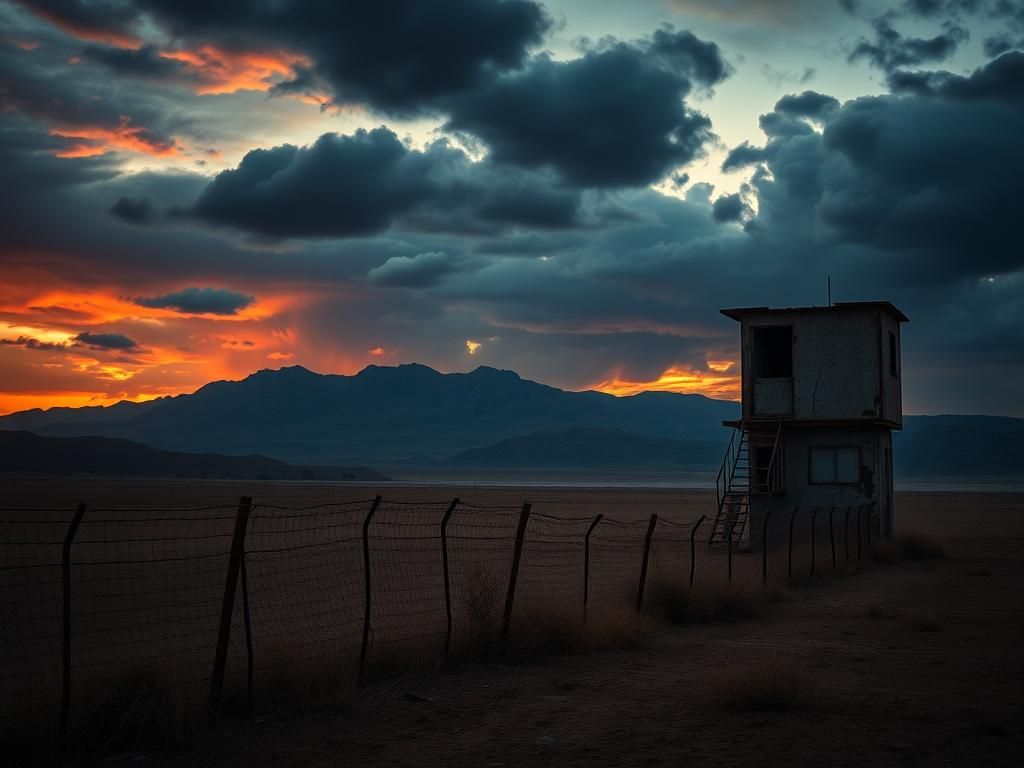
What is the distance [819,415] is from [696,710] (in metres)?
24.2

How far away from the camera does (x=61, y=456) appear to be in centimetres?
18475

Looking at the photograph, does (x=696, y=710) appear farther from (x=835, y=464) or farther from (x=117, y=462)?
(x=117, y=462)

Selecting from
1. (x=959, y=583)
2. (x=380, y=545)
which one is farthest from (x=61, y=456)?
(x=959, y=583)

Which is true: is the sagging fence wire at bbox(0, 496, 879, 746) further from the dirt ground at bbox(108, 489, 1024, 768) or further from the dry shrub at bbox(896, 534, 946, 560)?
the dry shrub at bbox(896, 534, 946, 560)

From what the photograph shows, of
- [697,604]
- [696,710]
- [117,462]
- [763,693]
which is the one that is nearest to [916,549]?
[697,604]

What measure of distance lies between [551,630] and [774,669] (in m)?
3.99

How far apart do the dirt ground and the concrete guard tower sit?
16116 millimetres

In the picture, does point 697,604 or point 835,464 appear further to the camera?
point 835,464

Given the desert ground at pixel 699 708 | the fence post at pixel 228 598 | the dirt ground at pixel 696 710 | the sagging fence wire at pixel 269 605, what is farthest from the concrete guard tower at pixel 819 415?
the fence post at pixel 228 598

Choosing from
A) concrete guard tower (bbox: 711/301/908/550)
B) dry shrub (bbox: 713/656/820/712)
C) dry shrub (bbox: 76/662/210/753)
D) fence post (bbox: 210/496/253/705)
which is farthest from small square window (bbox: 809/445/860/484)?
dry shrub (bbox: 76/662/210/753)

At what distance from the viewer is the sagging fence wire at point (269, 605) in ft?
31.7

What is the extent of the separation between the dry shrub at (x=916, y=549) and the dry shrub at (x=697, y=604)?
15.3 m

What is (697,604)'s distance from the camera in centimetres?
1792

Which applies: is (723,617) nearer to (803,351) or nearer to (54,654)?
(54,654)
